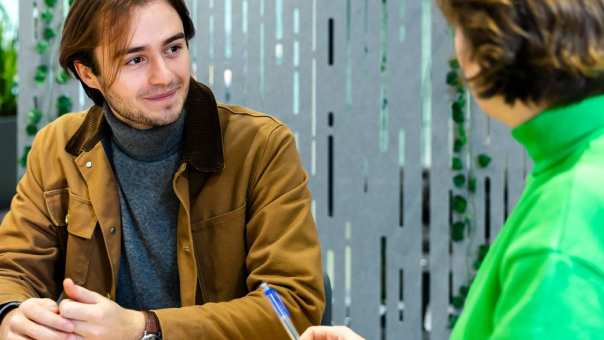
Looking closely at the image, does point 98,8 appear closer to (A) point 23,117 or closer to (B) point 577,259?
(B) point 577,259

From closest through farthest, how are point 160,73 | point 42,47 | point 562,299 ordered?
point 562,299 < point 160,73 < point 42,47

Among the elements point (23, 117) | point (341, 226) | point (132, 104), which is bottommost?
point (341, 226)

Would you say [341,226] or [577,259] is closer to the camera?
[577,259]

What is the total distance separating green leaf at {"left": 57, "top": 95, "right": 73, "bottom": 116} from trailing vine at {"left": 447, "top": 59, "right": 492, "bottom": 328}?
1.47 metres

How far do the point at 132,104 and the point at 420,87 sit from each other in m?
1.59

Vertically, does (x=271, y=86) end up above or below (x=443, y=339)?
above

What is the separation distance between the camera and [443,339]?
11.7 ft

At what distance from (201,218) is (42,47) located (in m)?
1.82

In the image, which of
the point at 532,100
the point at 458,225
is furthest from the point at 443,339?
the point at 532,100

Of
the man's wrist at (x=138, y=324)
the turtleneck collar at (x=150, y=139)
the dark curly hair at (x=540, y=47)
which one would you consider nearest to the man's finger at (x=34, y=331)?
the man's wrist at (x=138, y=324)

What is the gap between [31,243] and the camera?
Result: 2.20 metres

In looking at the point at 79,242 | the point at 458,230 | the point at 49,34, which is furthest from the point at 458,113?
the point at 79,242

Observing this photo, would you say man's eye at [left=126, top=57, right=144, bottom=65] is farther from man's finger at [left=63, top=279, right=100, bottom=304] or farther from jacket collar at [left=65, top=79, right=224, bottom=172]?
man's finger at [left=63, top=279, right=100, bottom=304]

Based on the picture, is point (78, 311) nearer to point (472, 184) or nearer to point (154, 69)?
point (154, 69)
